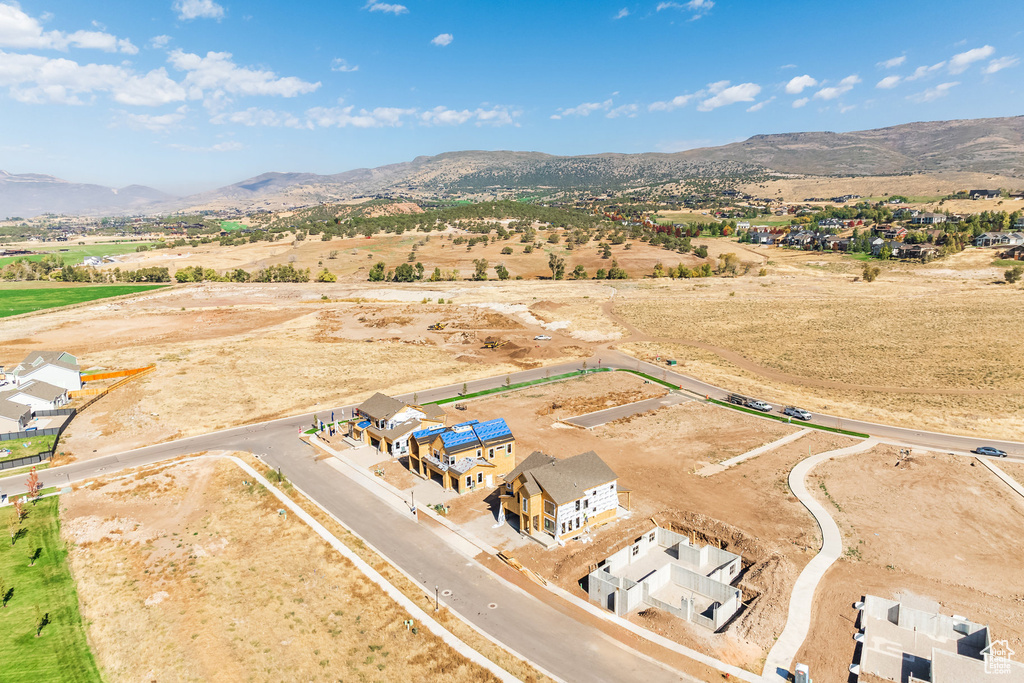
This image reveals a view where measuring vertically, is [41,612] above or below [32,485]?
below

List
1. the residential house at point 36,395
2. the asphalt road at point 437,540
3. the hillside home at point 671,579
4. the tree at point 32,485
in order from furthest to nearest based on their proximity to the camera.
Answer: the residential house at point 36,395, the tree at point 32,485, the hillside home at point 671,579, the asphalt road at point 437,540

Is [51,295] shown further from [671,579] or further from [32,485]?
[671,579]

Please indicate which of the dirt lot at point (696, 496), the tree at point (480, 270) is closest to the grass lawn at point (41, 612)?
the dirt lot at point (696, 496)

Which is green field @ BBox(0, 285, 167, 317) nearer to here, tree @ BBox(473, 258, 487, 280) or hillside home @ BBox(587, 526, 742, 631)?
tree @ BBox(473, 258, 487, 280)

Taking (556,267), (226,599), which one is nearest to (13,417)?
(226,599)

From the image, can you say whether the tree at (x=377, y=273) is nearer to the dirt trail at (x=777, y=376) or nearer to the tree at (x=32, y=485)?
the dirt trail at (x=777, y=376)

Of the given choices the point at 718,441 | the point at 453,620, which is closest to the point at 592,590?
the point at 453,620
